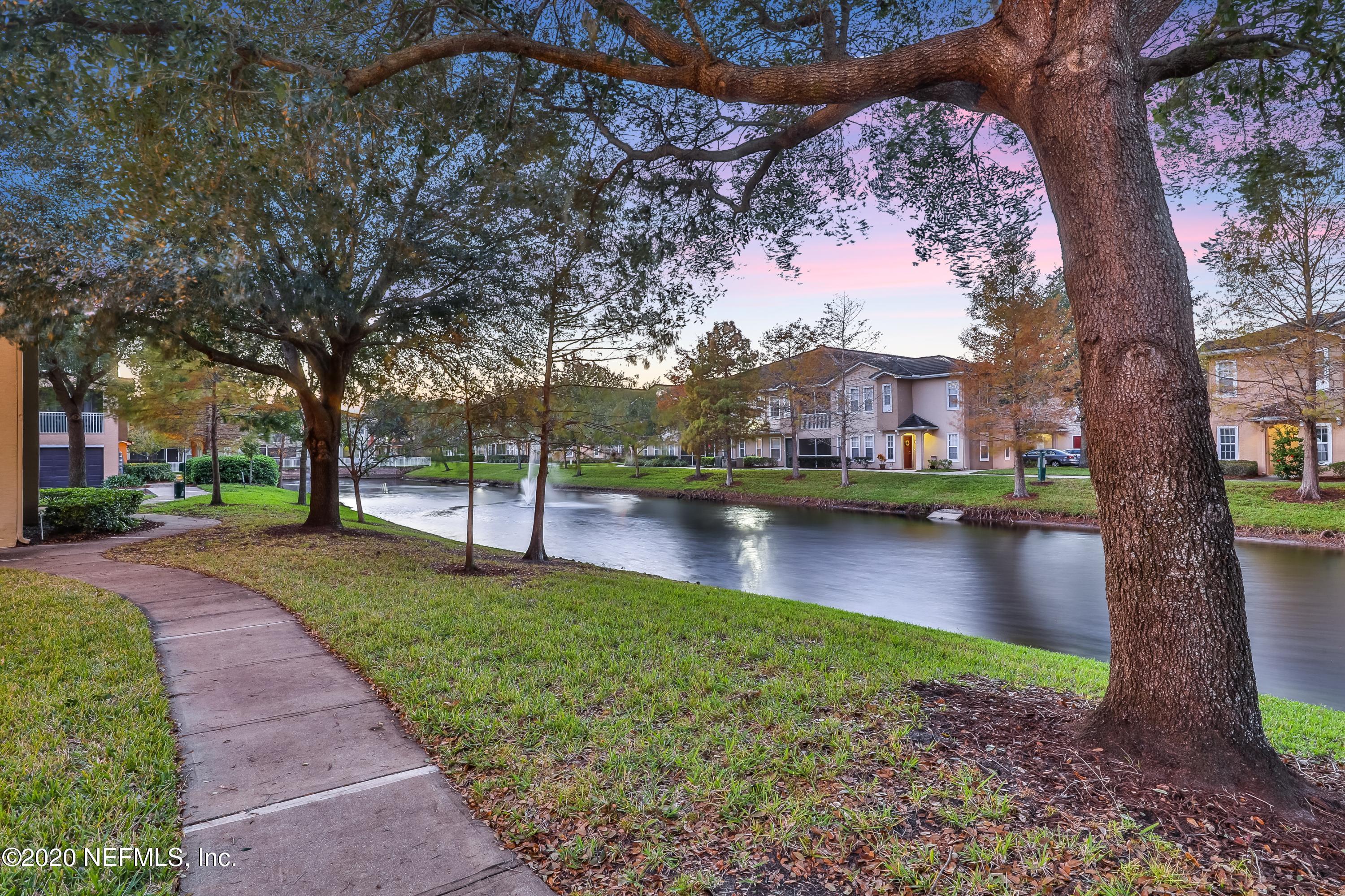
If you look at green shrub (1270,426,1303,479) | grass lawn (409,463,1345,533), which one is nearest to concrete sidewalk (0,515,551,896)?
grass lawn (409,463,1345,533)

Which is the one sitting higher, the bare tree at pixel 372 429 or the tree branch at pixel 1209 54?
the tree branch at pixel 1209 54

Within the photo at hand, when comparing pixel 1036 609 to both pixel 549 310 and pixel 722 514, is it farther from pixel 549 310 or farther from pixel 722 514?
pixel 722 514

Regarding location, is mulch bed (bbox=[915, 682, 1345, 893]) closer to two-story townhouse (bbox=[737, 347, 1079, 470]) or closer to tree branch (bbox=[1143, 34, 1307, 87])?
tree branch (bbox=[1143, 34, 1307, 87])

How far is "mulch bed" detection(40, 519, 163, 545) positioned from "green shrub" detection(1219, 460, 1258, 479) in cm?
3504

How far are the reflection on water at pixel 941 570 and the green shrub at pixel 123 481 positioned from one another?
1229cm

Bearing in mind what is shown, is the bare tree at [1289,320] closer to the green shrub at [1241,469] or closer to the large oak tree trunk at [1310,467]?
the large oak tree trunk at [1310,467]

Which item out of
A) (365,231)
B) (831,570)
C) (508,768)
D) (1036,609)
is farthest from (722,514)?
(508,768)

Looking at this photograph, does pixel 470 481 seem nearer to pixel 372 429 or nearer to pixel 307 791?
pixel 307 791

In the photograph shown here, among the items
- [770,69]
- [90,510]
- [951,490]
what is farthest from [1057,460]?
[90,510]

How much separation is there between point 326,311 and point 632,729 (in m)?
9.58

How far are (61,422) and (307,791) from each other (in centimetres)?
3980

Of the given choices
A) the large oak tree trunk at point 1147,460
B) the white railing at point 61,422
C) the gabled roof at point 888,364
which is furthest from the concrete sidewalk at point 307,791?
the white railing at point 61,422

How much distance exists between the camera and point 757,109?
7.77m

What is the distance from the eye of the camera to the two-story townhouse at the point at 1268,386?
19031 mm
